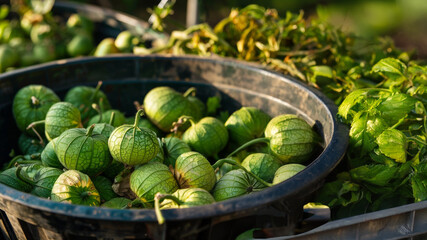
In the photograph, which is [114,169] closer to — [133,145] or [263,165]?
[133,145]

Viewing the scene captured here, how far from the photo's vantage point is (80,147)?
1921mm

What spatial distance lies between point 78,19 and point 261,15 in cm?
251

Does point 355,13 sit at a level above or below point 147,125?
above

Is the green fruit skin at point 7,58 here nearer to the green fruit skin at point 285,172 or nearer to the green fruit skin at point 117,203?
the green fruit skin at point 117,203

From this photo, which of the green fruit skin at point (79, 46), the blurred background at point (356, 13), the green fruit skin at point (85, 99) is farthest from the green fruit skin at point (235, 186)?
the green fruit skin at point (79, 46)

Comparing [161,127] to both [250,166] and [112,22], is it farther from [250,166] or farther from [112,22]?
[112,22]

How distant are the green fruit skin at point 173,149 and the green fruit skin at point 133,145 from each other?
0.22 m

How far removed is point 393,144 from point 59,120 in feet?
5.61

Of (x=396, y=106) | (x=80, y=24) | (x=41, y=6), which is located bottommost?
(x=396, y=106)

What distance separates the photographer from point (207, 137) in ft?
7.59

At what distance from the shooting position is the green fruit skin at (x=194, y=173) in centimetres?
185

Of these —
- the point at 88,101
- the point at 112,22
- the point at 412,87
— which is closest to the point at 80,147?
the point at 88,101

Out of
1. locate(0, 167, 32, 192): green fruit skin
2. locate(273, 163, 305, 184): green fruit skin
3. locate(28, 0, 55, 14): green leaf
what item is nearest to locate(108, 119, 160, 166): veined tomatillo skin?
locate(0, 167, 32, 192): green fruit skin

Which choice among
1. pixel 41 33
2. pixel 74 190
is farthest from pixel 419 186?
pixel 41 33
